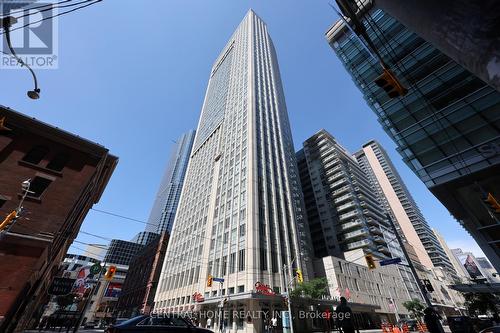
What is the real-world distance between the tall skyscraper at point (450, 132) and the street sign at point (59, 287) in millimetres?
33854

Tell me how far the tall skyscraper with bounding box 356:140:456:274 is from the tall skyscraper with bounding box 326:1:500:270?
3501 inches

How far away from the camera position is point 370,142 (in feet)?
462

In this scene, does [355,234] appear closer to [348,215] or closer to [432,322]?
[348,215]

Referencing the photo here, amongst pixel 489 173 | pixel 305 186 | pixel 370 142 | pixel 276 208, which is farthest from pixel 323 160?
pixel 370 142

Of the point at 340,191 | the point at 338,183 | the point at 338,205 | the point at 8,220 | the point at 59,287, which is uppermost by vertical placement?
the point at 338,183

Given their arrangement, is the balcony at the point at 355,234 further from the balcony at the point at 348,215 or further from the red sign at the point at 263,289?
the red sign at the point at 263,289

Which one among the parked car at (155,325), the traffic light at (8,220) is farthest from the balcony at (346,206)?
the traffic light at (8,220)

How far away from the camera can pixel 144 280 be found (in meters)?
71.3

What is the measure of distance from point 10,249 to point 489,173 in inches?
1375

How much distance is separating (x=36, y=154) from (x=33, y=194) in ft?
16.3

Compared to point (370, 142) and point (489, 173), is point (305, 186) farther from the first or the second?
point (370, 142)

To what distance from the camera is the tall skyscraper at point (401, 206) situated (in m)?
101

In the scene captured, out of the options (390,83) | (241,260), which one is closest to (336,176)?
(241,260)

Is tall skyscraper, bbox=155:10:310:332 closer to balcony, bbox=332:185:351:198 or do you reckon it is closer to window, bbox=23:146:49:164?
balcony, bbox=332:185:351:198
